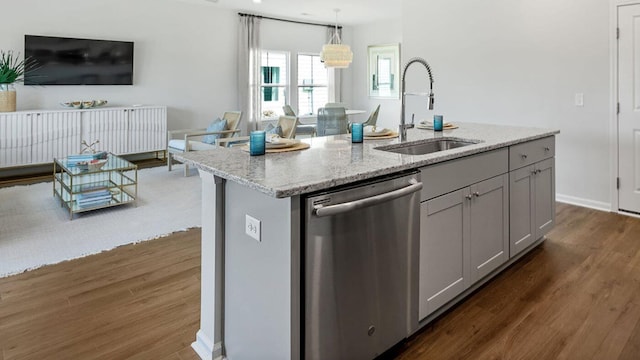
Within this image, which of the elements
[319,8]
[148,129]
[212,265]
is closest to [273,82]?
[319,8]

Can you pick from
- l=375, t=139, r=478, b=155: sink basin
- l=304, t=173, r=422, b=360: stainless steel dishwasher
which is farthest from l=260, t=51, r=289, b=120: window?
l=304, t=173, r=422, b=360: stainless steel dishwasher

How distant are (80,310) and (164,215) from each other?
176 cm

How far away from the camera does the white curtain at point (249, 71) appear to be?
7746mm

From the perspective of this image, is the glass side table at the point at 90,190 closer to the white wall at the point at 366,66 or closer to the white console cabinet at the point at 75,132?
the white console cabinet at the point at 75,132

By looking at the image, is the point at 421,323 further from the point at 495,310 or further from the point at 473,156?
the point at 473,156

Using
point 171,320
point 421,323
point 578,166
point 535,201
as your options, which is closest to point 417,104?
point 578,166

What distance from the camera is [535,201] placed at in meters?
2.94

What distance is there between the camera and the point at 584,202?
429 centimetres

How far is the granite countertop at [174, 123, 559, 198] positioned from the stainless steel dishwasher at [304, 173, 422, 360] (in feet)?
0.18

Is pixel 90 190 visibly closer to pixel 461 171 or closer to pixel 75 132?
pixel 75 132

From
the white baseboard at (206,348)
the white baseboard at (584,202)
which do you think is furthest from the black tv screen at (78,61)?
the white baseboard at (584,202)

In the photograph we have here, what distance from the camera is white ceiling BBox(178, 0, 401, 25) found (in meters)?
6.93

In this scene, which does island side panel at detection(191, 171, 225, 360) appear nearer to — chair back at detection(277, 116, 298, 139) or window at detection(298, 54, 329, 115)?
chair back at detection(277, 116, 298, 139)

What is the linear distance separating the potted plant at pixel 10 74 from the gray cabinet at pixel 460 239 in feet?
18.6
